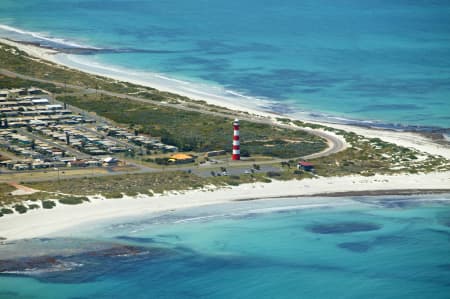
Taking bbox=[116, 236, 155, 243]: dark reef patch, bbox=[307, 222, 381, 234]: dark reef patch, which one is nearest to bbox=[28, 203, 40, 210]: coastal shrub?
bbox=[116, 236, 155, 243]: dark reef patch

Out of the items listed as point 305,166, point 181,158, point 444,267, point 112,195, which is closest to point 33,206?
point 112,195

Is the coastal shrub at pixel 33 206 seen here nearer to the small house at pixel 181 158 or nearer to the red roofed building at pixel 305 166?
the small house at pixel 181 158

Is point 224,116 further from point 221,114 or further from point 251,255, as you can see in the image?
point 251,255

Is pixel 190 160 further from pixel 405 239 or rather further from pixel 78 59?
pixel 78 59

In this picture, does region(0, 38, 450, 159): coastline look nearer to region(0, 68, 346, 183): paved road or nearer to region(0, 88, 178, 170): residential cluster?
region(0, 68, 346, 183): paved road

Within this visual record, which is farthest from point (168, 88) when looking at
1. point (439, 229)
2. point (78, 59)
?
point (439, 229)
